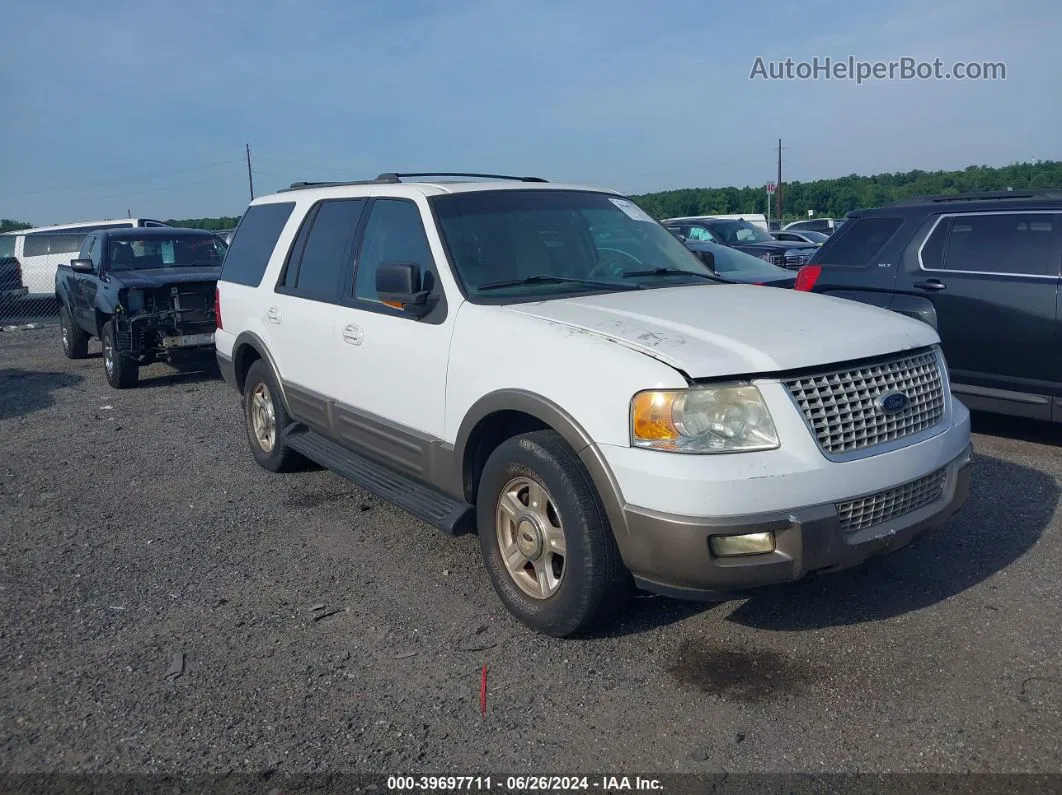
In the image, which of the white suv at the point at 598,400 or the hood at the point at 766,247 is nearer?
the white suv at the point at 598,400

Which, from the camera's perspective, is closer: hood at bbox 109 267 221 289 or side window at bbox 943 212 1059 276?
side window at bbox 943 212 1059 276

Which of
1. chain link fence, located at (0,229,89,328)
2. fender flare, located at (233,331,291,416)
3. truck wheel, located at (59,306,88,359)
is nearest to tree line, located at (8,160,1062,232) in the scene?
chain link fence, located at (0,229,89,328)

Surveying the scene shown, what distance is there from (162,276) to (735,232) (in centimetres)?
1265

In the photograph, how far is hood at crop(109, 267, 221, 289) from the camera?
400 inches

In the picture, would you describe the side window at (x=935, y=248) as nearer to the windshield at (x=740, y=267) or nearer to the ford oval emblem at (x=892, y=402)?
the windshield at (x=740, y=267)

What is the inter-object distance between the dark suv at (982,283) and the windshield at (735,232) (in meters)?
11.6

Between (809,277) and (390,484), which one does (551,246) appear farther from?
(809,277)

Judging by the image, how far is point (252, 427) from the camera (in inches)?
260

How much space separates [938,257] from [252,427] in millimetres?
5369

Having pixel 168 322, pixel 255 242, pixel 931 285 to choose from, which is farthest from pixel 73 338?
pixel 931 285

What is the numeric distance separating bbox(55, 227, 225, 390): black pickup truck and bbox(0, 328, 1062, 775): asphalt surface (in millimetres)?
4701

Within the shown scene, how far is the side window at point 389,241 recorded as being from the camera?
15.2 feet

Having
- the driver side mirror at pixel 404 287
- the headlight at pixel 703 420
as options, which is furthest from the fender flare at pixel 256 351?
the headlight at pixel 703 420

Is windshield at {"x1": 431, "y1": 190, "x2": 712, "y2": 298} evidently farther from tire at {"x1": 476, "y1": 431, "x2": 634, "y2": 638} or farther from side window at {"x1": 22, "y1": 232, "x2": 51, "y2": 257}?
side window at {"x1": 22, "y1": 232, "x2": 51, "y2": 257}
